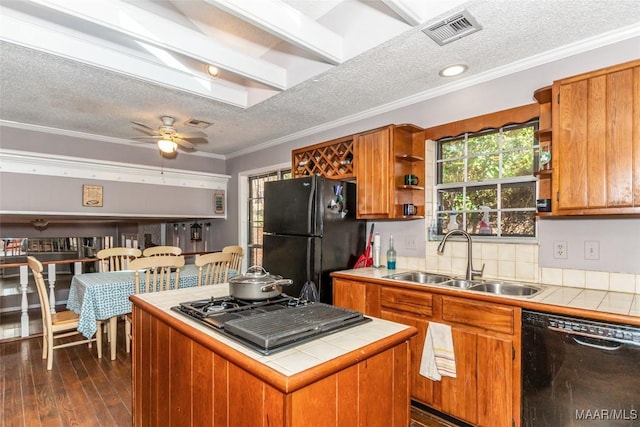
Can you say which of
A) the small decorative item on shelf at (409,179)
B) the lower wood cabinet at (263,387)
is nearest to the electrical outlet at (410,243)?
the small decorative item on shelf at (409,179)

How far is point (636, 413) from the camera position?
1531mm

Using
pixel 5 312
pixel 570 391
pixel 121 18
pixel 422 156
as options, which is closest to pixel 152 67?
pixel 121 18

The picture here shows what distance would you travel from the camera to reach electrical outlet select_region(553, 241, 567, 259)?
2242 millimetres

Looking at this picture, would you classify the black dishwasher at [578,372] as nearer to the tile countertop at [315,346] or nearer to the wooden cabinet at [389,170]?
the tile countertop at [315,346]

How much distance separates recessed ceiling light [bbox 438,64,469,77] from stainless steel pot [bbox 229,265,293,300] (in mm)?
1948

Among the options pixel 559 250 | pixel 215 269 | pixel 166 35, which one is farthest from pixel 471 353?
pixel 166 35

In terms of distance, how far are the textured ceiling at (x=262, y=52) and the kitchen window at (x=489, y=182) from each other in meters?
0.52

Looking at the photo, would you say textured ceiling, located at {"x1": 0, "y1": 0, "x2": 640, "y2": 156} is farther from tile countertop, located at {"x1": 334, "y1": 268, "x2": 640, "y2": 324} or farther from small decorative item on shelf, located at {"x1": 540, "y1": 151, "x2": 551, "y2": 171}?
tile countertop, located at {"x1": 334, "y1": 268, "x2": 640, "y2": 324}

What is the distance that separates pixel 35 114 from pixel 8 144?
65 centimetres

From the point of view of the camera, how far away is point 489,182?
8.84 feet

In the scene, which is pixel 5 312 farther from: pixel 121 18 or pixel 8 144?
pixel 121 18

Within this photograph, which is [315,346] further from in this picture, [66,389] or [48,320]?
[48,320]

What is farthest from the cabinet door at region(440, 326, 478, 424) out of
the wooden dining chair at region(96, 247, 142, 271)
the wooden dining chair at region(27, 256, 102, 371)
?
the wooden dining chair at region(96, 247, 142, 271)

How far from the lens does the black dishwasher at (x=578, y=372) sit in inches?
61.1
